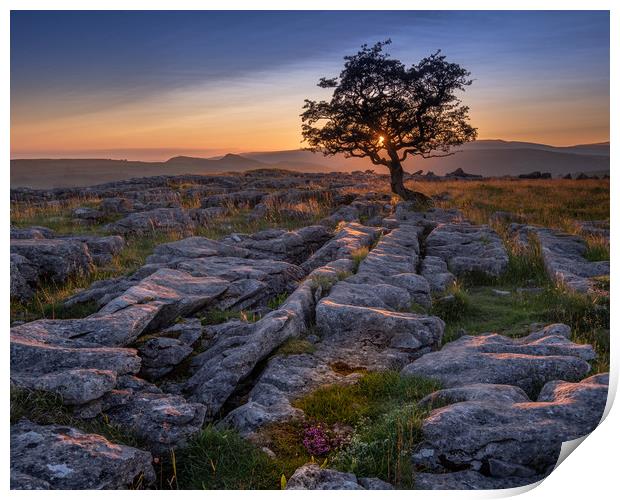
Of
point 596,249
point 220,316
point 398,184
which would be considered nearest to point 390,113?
point 398,184

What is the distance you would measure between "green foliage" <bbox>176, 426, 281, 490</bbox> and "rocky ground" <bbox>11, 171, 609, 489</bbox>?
0.02 metres

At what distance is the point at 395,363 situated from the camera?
799 centimetres

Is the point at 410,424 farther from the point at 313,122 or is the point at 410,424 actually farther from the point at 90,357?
the point at 313,122

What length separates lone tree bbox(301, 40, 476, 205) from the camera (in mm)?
28703

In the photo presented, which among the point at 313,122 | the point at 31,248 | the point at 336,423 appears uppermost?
the point at 313,122

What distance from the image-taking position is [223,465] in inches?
215

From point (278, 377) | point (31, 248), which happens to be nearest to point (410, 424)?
point (278, 377)

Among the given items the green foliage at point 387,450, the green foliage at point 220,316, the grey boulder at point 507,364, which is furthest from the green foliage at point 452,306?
the green foliage at point 387,450

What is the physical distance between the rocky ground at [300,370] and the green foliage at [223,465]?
2 centimetres

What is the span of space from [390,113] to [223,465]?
26896 millimetres

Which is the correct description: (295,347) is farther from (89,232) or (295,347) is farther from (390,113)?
(390,113)

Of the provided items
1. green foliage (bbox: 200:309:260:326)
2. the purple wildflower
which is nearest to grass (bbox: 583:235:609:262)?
green foliage (bbox: 200:309:260:326)

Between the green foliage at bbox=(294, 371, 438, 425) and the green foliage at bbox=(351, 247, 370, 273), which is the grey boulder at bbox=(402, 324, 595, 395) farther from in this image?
the green foliage at bbox=(351, 247, 370, 273)

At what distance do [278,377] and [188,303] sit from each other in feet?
10.2
